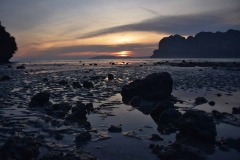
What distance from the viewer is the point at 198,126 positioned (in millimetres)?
7059

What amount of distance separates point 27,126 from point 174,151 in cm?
578

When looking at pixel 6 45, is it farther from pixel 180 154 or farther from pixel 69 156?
pixel 180 154

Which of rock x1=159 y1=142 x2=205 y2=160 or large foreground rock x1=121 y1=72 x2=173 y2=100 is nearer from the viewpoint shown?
rock x1=159 y1=142 x2=205 y2=160

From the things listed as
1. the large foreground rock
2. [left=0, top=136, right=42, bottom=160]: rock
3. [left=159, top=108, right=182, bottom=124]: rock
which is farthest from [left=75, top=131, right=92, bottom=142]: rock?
the large foreground rock

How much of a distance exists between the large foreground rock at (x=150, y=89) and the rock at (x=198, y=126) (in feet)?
22.7

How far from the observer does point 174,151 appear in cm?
553

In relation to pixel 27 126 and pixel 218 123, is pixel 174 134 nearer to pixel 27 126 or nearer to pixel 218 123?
pixel 218 123

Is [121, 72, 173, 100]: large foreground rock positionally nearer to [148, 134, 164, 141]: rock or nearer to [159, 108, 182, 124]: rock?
[159, 108, 182, 124]: rock

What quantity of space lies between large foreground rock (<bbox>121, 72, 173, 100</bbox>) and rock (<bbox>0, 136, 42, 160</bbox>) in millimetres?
9476

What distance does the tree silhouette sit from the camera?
8869 cm

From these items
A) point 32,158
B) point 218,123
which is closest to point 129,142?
point 32,158

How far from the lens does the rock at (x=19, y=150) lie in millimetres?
5209

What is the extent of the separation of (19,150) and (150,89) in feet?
36.0

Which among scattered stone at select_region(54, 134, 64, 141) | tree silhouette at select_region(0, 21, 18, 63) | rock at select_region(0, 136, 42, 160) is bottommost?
scattered stone at select_region(54, 134, 64, 141)
